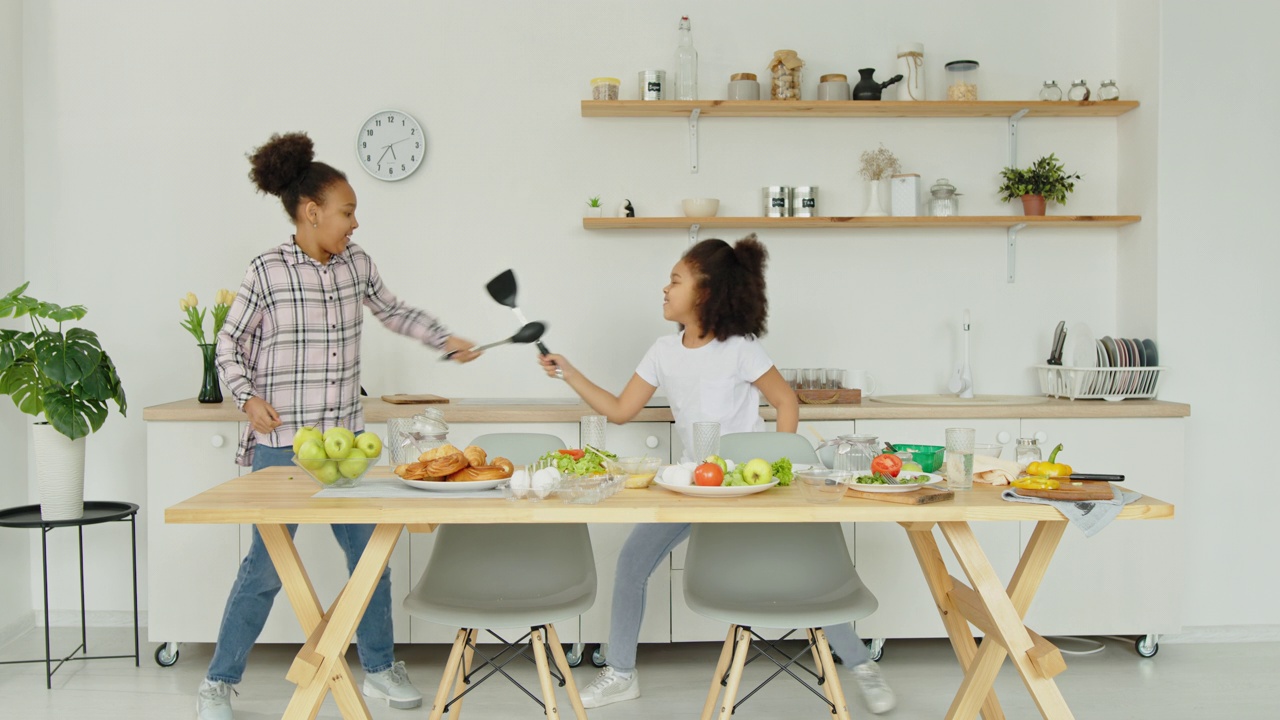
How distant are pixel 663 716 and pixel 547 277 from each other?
162 cm

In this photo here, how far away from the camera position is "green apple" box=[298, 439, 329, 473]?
75.1 inches

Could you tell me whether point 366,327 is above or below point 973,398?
above

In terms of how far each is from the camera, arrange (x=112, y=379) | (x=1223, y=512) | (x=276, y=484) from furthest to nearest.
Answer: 1. (x=1223, y=512)
2. (x=112, y=379)
3. (x=276, y=484)

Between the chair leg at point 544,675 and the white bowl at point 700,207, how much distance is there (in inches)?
68.3

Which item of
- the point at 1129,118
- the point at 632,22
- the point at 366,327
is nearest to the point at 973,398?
the point at 1129,118

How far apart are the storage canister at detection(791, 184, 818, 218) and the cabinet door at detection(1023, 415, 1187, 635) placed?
41.0 inches

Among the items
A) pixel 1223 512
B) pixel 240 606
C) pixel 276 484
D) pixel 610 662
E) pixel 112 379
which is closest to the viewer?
pixel 276 484

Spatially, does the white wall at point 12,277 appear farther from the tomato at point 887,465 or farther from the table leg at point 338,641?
→ the tomato at point 887,465

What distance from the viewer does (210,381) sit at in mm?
3314

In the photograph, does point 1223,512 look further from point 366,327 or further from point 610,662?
point 366,327

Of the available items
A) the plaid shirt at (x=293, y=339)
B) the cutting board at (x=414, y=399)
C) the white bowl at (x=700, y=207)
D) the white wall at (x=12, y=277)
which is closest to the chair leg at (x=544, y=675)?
the plaid shirt at (x=293, y=339)

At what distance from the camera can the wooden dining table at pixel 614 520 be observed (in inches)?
72.4

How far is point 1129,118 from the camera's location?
365 centimetres

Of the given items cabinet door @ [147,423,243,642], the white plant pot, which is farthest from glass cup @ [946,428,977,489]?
the white plant pot
